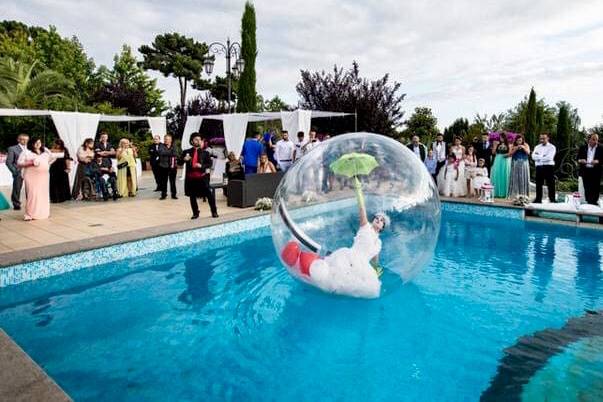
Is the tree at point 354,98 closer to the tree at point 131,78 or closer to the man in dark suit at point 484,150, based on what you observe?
the man in dark suit at point 484,150

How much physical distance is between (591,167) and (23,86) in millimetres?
24740

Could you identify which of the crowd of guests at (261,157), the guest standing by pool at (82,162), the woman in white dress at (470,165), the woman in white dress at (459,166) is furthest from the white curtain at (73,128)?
the woman in white dress at (470,165)

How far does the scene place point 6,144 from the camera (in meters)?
18.7

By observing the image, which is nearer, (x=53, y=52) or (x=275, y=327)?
(x=275, y=327)

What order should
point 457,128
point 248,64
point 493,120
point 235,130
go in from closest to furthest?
1. point 235,130
2. point 248,64
3. point 457,128
4. point 493,120

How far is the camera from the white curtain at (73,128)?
36.3 ft

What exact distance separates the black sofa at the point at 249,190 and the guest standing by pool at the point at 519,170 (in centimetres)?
676

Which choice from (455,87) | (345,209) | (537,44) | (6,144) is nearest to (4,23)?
(6,144)

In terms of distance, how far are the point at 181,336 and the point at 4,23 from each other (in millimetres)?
50579

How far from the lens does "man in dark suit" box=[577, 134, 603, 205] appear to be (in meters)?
10.0

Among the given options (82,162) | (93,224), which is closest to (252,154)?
(82,162)

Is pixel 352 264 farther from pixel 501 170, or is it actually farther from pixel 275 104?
pixel 275 104

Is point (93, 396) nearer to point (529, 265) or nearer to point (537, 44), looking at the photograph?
point (529, 265)

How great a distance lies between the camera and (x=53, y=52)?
117ft
